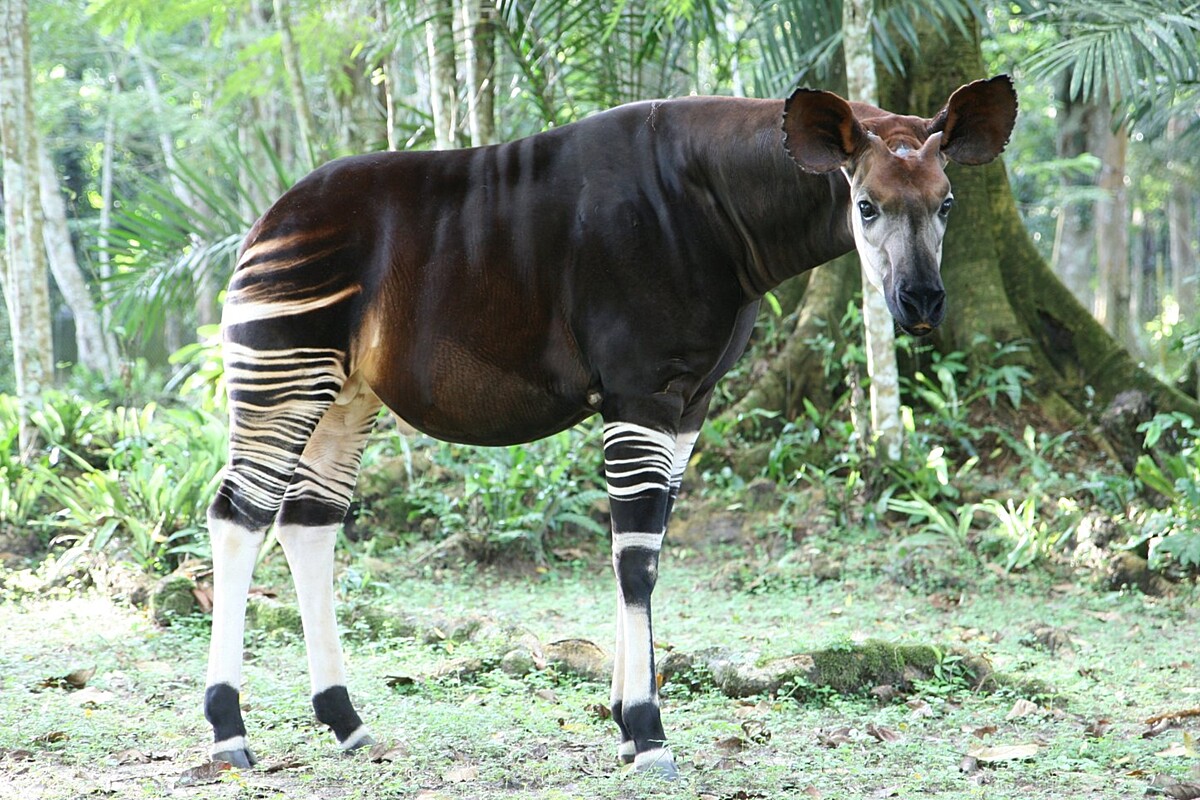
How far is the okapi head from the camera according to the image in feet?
10.1

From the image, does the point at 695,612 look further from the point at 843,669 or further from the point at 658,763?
the point at 658,763

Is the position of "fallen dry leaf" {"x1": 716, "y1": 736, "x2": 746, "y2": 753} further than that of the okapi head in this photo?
Yes

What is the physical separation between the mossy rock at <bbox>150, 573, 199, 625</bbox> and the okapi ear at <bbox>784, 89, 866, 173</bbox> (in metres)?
4.21

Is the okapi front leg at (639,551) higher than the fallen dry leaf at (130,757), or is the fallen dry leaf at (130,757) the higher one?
the okapi front leg at (639,551)

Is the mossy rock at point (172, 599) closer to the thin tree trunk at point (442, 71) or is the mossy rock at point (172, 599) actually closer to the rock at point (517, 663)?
the rock at point (517, 663)

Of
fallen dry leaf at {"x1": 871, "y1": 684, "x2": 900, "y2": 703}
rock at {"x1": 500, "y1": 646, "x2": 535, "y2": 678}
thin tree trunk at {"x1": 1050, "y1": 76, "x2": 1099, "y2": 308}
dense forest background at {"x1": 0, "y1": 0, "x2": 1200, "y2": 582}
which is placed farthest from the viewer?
thin tree trunk at {"x1": 1050, "y1": 76, "x2": 1099, "y2": 308}

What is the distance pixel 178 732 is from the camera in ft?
13.5

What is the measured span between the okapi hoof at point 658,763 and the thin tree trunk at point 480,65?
5246 millimetres

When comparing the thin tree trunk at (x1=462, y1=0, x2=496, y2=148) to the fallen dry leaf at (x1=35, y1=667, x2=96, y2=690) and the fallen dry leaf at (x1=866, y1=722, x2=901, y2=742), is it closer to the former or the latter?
the fallen dry leaf at (x1=35, y1=667, x2=96, y2=690)

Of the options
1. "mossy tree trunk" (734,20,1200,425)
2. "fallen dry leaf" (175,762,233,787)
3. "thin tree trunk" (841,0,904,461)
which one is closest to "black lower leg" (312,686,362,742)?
"fallen dry leaf" (175,762,233,787)

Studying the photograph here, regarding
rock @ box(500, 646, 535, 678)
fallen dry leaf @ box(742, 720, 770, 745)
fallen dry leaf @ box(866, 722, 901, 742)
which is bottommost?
fallen dry leaf @ box(866, 722, 901, 742)

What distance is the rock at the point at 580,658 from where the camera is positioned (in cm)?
482

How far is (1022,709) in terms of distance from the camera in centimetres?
435

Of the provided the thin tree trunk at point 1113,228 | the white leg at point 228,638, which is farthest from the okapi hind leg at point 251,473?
the thin tree trunk at point 1113,228
